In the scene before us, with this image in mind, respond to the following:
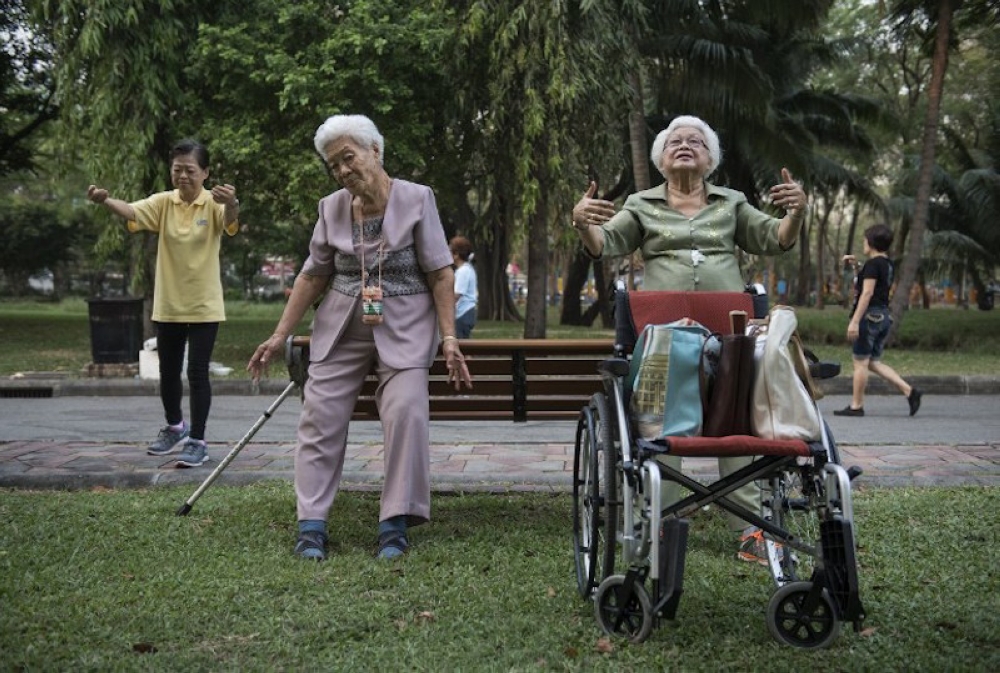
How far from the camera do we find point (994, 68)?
3778cm

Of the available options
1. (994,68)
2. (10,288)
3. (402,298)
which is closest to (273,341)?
(402,298)

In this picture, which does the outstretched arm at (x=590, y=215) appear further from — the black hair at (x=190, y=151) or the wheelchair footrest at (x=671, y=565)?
the black hair at (x=190, y=151)

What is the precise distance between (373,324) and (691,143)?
60.1 inches

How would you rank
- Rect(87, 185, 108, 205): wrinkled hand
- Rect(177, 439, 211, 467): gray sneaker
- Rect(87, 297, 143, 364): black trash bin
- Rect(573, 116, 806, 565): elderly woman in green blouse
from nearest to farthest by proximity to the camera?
Rect(573, 116, 806, 565): elderly woman in green blouse
Rect(87, 185, 108, 205): wrinkled hand
Rect(177, 439, 211, 467): gray sneaker
Rect(87, 297, 143, 364): black trash bin

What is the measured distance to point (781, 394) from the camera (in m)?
3.65

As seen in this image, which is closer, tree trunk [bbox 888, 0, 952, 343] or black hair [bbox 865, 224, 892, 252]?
black hair [bbox 865, 224, 892, 252]

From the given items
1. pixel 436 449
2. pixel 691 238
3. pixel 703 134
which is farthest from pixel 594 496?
pixel 436 449

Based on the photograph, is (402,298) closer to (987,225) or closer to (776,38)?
(776,38)

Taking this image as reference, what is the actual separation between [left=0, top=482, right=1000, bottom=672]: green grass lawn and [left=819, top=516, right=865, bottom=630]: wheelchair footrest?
0.52ft

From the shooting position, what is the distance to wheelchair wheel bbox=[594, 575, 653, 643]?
3.57 m

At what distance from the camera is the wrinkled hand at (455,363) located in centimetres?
490

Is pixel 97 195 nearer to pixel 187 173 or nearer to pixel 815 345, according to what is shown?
pixel 187 173

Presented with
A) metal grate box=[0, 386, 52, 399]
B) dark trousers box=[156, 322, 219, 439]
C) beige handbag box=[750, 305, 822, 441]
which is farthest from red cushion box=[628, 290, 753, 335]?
metal grate box=[0, 386, 52, 399]

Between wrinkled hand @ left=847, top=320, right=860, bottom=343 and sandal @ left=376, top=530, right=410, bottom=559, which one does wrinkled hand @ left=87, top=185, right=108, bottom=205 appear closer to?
sandal @ left=376, top=530, right=410, bottom=559
